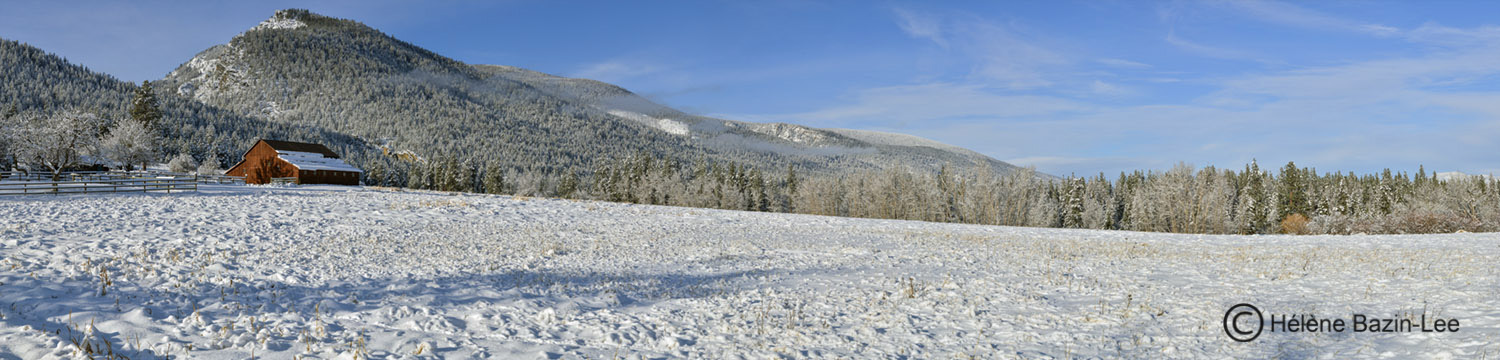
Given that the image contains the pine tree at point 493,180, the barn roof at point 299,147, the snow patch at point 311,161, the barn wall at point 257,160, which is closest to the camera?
the snow patch at point 311,161

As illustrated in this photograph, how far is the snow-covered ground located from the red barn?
45674mm

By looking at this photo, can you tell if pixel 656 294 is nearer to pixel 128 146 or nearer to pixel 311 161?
pixel 311 161

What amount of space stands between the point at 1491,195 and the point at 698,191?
105 metres

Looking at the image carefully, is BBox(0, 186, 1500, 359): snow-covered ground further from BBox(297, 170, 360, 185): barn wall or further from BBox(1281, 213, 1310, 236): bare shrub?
BBox(1281, 213, 1310, 236): bare shrub

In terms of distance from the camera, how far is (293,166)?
67.6 m

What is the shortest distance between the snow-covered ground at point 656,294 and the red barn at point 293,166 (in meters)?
45.7

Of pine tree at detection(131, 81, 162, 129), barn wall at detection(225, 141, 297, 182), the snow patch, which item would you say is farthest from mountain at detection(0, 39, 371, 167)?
the snow patch

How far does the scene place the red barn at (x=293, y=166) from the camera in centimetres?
6719

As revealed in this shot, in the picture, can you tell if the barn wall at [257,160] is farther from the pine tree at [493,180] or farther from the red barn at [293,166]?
the pine tree at [493,180]

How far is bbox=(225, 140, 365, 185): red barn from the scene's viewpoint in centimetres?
6719

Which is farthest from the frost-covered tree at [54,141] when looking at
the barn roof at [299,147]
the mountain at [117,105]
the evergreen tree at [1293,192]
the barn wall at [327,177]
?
the evergreen tree at [1293,192]

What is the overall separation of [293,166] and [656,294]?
7039cm

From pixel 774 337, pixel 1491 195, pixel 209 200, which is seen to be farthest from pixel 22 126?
pixel 1491 195

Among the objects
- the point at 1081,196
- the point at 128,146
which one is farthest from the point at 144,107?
the point at 1081,196
